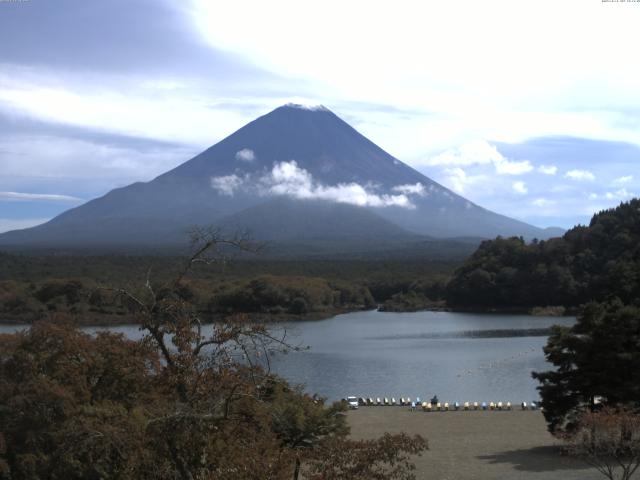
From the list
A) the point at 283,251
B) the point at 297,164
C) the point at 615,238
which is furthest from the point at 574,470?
the point at 297,164

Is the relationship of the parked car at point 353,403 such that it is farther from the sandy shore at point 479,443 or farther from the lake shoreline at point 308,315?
the lake shoreline at point 308,315

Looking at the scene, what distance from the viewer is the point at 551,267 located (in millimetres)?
51156

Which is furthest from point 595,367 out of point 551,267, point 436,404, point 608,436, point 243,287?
point 551,267

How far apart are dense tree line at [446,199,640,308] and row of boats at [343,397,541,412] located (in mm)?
29122

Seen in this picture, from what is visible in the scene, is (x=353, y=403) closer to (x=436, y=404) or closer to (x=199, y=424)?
(x=436, y=404)

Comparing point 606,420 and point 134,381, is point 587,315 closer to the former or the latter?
point 606,420

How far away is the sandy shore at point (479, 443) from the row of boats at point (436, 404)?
0.45 m

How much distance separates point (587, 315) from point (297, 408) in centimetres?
527

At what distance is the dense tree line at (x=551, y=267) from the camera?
165ft

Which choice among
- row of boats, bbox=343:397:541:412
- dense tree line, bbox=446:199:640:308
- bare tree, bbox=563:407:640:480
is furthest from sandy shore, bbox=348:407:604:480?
dense tree line, bbox=446:199:640:308

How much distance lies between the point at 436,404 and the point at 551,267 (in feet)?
→ 109

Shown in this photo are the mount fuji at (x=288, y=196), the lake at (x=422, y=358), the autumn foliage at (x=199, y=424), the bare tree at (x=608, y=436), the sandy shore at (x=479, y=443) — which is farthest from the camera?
the mount fuji at (x=288, y=196)

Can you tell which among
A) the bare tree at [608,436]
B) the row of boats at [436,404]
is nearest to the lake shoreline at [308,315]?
the row of boats at [436,404]

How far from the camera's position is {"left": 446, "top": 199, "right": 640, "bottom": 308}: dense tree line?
165ft
